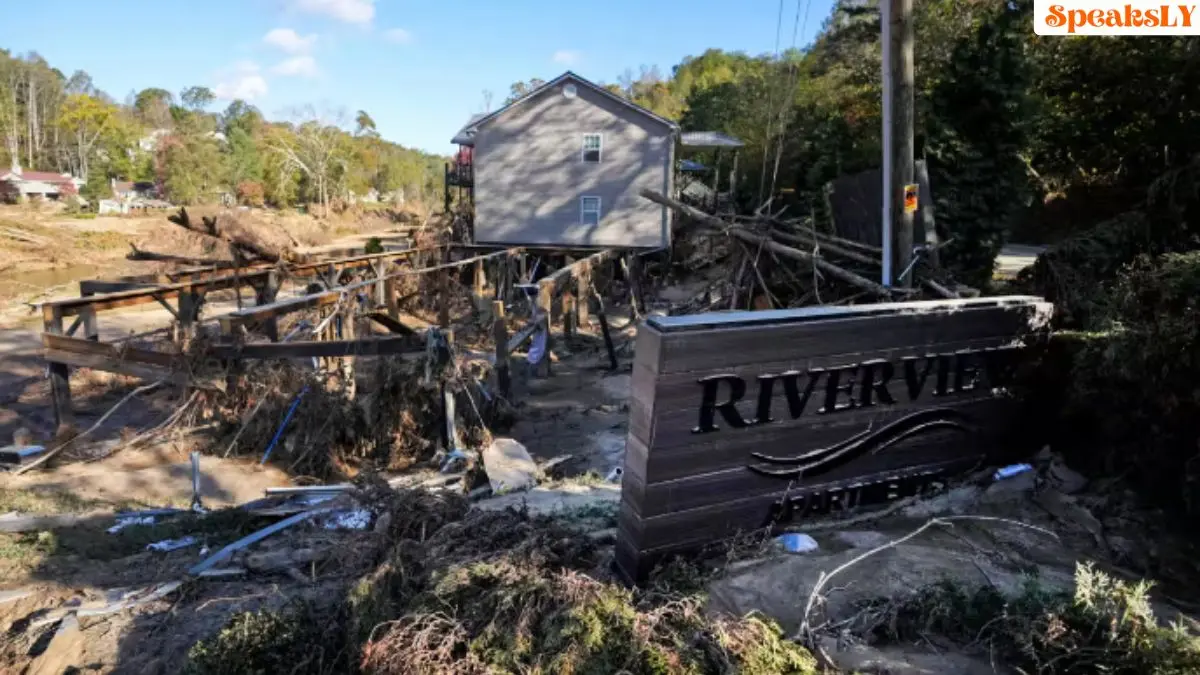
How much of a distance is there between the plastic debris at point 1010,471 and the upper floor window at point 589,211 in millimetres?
23784

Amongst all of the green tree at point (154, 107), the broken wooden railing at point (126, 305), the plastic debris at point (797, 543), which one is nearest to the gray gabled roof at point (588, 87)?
the broken wooden railing at point (126, 305)

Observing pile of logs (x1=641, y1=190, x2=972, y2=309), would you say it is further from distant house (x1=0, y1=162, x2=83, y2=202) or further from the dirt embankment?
distant house (x1=0, y1=162, x2=83, y2=202)

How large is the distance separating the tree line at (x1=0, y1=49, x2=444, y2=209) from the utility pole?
210ft

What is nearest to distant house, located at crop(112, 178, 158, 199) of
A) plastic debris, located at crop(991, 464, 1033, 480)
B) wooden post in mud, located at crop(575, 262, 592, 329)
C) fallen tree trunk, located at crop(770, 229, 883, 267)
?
wooden post in mud, located at crop(575, 262, 592, 329)

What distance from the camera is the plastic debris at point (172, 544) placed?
6.76 metres

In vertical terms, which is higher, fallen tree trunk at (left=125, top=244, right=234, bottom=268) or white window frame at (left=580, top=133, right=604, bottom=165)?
white window frame at (left=580, top=133, right=604, bottom=165)

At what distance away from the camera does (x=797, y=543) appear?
4.76 meters

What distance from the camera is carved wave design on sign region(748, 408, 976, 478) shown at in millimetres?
4852

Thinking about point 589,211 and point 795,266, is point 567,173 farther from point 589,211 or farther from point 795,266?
point 795,266

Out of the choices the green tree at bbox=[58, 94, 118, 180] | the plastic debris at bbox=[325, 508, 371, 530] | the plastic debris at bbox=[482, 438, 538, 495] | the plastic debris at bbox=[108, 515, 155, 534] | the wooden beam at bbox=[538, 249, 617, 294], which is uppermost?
the green tree at bbox=[58, 94, 118, 180]

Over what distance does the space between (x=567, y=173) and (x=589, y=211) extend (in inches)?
62.5

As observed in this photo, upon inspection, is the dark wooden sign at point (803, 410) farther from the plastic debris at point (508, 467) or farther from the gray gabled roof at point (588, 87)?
the gray gabled roof at point (588, 87)

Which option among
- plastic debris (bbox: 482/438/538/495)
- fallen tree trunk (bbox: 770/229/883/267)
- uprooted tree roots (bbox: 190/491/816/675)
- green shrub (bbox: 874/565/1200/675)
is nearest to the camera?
green shrub (bbox: 874/565/1200/675)

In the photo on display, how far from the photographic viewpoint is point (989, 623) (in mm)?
3756
